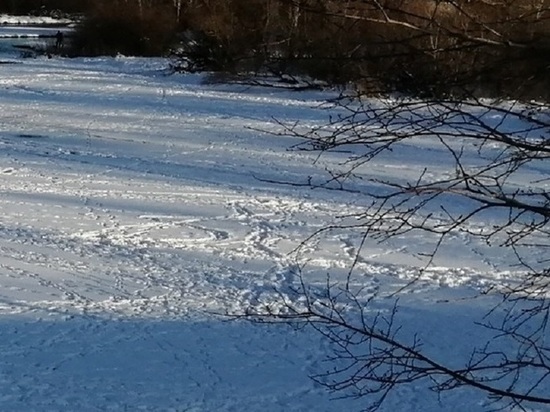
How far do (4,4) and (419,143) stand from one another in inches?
1956

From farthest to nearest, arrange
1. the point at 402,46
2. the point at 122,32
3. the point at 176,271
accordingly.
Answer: the point at 122,32 < the point at 176,271 < the point at 402,46

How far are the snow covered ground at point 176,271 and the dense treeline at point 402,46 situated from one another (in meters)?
0.43

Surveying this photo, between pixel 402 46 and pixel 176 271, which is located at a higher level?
pixel 402 46

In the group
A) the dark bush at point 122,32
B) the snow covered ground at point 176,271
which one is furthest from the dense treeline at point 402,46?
the dark bush at point 122,32

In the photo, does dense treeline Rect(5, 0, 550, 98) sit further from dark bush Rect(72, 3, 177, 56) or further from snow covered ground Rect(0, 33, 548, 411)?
dark bush Rect(72, 3, 177, 56)

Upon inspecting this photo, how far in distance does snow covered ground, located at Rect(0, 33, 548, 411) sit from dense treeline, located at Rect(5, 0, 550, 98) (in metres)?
0.43

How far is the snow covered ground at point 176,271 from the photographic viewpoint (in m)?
5.67

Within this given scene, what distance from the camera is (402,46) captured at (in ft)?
8.55

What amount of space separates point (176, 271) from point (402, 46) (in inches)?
213

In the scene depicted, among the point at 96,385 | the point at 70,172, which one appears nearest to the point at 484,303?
the point at 96,385

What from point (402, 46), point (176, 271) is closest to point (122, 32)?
point (176, 271)

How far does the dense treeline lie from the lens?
2510mm

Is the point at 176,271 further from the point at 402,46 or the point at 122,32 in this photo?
the point at 122,32

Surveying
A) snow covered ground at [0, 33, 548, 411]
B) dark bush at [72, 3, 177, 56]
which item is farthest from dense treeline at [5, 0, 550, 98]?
dark bush at [72, 3, 177, 56]
